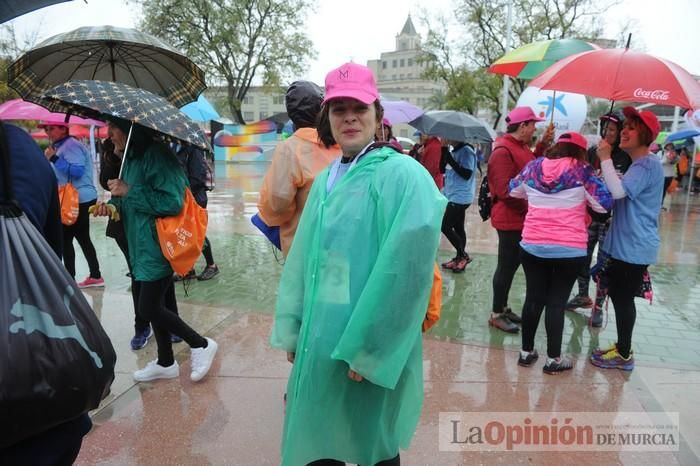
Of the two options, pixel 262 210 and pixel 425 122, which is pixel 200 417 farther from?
pixel 425 122

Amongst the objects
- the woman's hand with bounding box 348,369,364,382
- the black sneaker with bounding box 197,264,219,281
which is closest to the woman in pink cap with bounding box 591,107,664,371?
the woman's hand with bounding box 348,369,364,382

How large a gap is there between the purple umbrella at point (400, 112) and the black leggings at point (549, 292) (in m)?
3.67

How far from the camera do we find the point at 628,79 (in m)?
3.13

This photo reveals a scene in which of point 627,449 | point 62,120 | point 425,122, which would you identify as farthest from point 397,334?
point 425,122

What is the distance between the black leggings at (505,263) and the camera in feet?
13.7

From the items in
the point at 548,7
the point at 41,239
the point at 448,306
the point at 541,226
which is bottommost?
the point at 448,306

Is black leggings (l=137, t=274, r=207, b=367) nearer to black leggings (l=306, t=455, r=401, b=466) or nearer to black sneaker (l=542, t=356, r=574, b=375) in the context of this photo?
black leggings (l=306, t=455, r=401, b=466)

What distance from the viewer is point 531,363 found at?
3.68 metres

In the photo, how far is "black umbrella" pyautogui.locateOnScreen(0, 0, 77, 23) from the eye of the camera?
53.9 inches

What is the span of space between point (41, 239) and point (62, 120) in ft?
13.4

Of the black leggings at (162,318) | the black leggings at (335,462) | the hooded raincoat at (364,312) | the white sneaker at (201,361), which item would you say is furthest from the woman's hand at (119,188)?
the black leggings at (335,462)

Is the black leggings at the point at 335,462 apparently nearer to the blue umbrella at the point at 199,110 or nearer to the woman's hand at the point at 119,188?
the woman's hand at the point at 119,188

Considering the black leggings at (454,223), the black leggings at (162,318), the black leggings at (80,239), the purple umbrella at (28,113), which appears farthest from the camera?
the black leggings at (454,223)

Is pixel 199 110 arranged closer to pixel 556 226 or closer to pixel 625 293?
pixel 556 226
